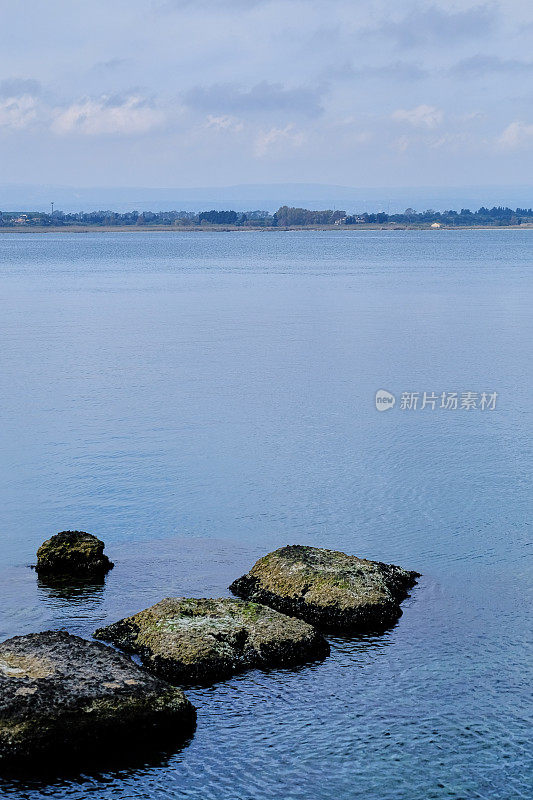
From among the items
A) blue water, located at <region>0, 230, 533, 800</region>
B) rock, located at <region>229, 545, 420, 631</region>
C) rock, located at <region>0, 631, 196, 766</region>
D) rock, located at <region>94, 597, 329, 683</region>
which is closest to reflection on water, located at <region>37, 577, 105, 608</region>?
blue water, located at <region>0, 230, 533, 800</region>

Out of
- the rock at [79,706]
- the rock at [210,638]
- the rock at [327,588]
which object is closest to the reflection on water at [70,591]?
the rock at [210,638]

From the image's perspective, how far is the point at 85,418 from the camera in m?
39.8

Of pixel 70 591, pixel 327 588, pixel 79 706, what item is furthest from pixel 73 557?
pixel 79 706

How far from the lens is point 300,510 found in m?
28.1

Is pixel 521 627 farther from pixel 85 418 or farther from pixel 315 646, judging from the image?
pixel 85 418

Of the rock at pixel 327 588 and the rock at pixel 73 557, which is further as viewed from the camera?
the rock at pixel 73 557

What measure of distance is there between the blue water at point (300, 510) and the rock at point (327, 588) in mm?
521

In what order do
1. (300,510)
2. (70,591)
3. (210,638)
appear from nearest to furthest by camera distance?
1. (210,638)
2. (70,591)
3. (300,510)

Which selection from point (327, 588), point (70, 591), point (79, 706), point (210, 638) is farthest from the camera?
point (70, 591)

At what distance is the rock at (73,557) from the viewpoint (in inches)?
911

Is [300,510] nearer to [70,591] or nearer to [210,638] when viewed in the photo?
[70,591]

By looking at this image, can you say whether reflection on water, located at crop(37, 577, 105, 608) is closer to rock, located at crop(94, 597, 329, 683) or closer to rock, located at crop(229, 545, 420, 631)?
rock, located at crop(94, 597, 329, 683)

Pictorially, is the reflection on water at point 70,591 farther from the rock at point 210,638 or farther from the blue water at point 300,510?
the rock at point 210,638

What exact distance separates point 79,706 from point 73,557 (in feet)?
26.1
